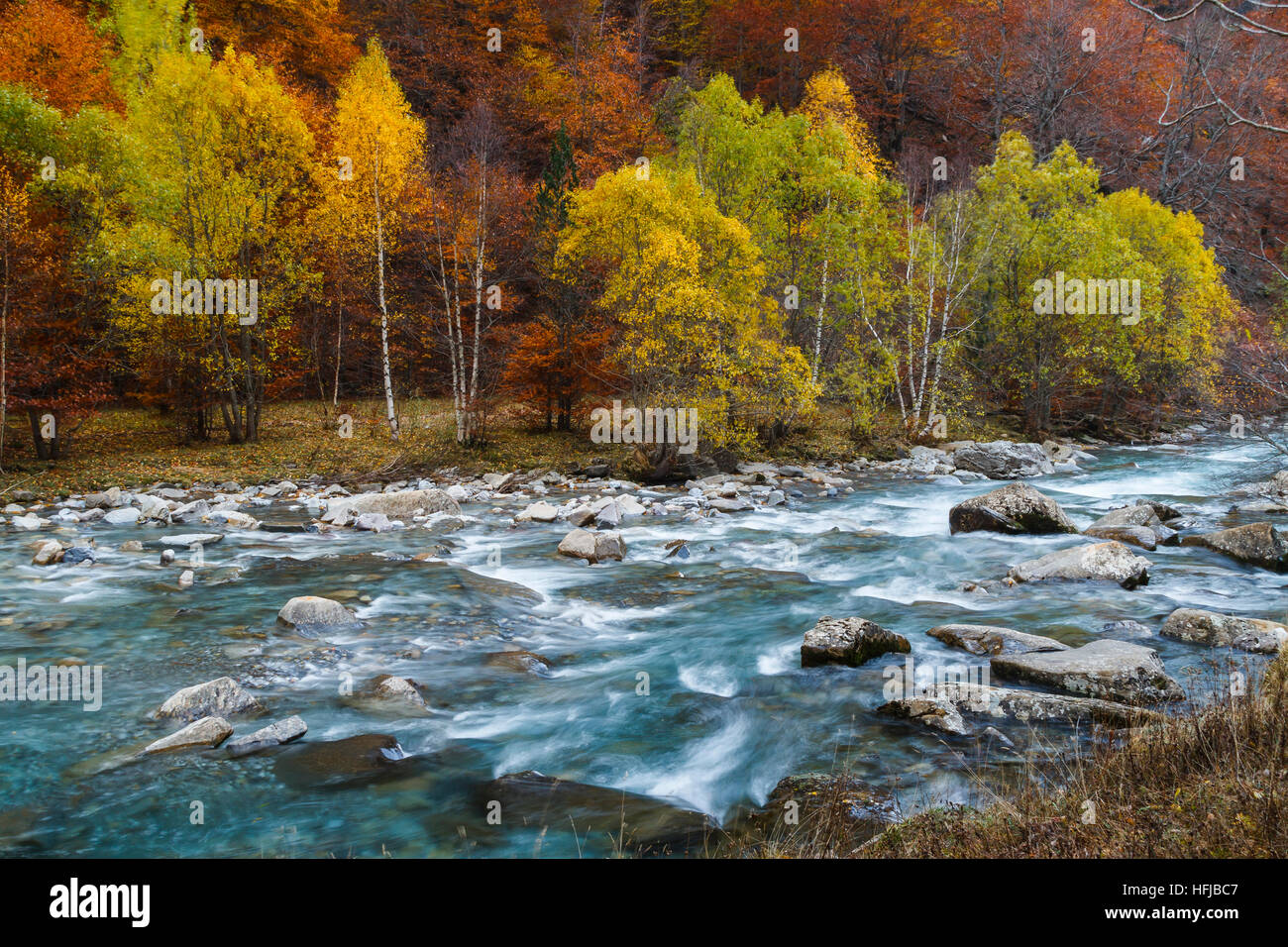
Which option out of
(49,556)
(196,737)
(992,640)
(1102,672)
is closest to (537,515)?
(49,556)

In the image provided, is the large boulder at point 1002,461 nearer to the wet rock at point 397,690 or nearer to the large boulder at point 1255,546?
the large boulder at point 1255,546

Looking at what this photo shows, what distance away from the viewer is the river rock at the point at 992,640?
8.51 meters

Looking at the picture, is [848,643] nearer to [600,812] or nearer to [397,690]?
[600,812]

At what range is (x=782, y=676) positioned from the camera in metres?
8.54

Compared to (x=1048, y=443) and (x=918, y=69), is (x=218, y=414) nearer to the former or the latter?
(x=1048, y=443)

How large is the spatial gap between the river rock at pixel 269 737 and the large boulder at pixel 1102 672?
22.4 feet

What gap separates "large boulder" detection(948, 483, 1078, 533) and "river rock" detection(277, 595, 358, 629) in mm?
11668

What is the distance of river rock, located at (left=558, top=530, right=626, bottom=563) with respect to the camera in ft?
45.7

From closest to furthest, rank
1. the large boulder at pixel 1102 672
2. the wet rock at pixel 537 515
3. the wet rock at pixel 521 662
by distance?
1. the large boulder at pixel 1102 672
2. the wet rock at pixel 521 662
3. the wet rock at pixel 537 515

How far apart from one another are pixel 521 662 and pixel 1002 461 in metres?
20.5

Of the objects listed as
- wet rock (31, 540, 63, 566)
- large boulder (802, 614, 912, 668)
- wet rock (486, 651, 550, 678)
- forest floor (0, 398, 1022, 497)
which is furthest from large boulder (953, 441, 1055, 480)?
wet rock (31, 540, 63, 566)

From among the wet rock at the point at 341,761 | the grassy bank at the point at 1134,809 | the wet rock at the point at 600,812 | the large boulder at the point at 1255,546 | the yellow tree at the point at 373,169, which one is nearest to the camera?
the grassy bank at the point at 1134,809

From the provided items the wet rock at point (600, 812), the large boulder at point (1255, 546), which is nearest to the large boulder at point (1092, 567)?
the large boulder at point (1255, 546)
